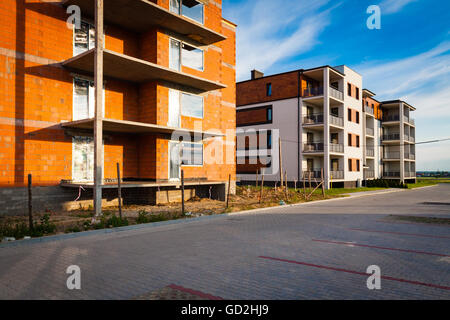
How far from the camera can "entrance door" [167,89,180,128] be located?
18391mm

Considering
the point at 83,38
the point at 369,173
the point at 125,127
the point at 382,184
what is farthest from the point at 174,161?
the point at 369,173

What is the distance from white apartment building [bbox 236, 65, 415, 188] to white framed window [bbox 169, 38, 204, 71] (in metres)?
16.1

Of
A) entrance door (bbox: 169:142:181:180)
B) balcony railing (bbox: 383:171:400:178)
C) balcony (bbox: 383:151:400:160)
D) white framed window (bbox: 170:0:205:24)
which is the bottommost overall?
balcony railing (bbox: 383:171:400:178)

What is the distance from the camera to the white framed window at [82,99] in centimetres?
1537

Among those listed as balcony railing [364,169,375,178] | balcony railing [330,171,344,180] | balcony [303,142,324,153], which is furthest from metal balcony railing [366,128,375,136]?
balcony [303,142,324,153]

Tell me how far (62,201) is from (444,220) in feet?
51.6

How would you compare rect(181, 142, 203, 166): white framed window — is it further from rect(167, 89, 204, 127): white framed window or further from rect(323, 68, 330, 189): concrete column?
rect(323, 68, 330, 189): concrete column

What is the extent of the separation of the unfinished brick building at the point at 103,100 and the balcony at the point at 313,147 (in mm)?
16241

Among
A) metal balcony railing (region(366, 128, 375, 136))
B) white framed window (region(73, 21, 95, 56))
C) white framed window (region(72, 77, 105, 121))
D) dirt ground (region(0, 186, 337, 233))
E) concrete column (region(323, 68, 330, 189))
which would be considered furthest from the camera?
metal balcony railing (region(366, 128, 375, 136))

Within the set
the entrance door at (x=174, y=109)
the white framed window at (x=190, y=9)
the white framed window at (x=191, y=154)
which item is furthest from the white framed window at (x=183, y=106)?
the white framed window at (x=190, y=9)

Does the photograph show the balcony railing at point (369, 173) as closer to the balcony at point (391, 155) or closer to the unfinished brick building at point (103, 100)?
the balcony at point (391, 155)

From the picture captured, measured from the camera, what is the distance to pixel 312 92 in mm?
35438

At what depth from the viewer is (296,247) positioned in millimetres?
8000
